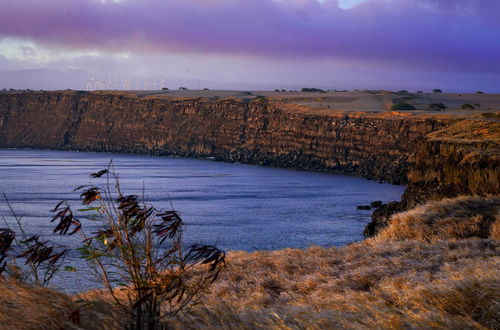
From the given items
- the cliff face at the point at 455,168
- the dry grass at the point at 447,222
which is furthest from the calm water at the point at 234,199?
the dry grass at the point at 447,222

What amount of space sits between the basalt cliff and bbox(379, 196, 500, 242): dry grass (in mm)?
7207

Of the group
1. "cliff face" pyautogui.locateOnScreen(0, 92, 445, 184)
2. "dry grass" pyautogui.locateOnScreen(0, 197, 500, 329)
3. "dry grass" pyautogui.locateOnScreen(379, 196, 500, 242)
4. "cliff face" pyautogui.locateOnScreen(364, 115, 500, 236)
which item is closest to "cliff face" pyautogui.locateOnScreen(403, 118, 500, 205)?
"cliff face" pyautogui.locateOnScreen(364, 115, 500, 236)

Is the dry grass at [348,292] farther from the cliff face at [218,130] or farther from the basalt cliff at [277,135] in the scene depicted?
the cliff face at [218,130]

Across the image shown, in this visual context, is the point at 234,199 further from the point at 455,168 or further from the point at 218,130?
the point at 218,130

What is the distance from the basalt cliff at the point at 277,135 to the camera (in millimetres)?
31875

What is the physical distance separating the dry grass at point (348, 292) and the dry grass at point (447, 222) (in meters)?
0.04

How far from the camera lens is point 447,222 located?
15.5m

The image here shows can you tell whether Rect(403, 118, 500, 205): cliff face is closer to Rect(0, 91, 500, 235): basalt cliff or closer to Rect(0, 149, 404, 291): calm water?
Rect(0, 91, 500, 235): basalt cliff

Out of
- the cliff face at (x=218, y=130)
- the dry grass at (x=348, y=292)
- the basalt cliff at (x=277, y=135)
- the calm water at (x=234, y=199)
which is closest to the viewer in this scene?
the dry grass at (x=348, y=292)

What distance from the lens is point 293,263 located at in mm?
12547

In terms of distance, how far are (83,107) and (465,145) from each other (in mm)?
100311

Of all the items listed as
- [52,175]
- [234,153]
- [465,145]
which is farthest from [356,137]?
[465,145]

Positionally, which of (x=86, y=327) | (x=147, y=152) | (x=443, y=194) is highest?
(x=86, y=327)

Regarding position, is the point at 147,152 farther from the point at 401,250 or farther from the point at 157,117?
the point at 401,250
